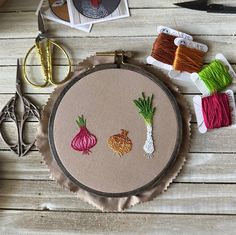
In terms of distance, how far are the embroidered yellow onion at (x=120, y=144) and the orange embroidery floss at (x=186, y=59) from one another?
235 mm

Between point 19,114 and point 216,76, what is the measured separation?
544 millimetres

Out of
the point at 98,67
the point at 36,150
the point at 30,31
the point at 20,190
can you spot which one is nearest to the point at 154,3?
the point at 98,67

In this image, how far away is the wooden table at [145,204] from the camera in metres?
1.11

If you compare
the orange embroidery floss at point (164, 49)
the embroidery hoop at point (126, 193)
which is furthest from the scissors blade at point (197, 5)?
the embroidery hoop at point (126, 193)

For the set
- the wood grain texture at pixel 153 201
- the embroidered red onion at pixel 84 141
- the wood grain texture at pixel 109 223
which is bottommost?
the wood grain texture at pixel 109 223

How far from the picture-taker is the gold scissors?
3.89ft

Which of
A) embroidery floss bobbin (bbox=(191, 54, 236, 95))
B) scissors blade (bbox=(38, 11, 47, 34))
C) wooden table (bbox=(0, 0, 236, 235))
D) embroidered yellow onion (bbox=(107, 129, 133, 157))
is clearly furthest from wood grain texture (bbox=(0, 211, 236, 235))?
scissors blade (bbox=(38, 11, 47, 34))

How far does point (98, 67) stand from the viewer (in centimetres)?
117

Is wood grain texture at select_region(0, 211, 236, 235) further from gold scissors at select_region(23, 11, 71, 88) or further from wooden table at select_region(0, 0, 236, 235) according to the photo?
gold scissors at select_region(23, 11, 71, 88)

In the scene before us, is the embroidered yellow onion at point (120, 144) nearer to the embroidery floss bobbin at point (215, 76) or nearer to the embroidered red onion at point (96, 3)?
the embroidery floss bobbin at point (215, 76)

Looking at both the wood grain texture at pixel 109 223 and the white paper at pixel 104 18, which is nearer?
the wood grain texture at pixel 109 223

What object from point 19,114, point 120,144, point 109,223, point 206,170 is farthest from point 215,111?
point 19,114

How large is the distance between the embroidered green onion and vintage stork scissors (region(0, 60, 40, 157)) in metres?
0.28

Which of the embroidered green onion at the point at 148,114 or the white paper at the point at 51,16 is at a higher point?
the white paper at the point at 51,16
